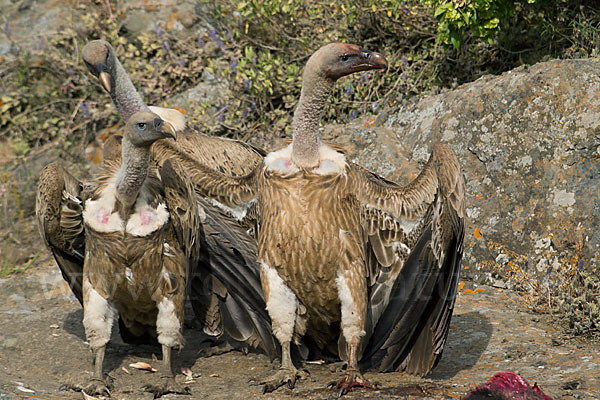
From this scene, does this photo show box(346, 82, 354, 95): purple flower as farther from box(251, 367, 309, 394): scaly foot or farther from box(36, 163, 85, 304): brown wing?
box(251, 367, 309, 394): scaly foot

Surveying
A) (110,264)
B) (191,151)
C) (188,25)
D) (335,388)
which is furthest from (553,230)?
(188,25)

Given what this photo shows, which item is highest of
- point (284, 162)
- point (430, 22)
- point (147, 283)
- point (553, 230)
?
point (430, 22)

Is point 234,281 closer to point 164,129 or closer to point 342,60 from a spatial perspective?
point 164,129

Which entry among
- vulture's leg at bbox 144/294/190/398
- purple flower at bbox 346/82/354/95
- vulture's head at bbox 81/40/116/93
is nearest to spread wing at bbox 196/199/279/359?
vulture's leg at bbox 144/294/190/398

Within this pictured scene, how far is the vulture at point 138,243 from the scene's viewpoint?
4.28 m

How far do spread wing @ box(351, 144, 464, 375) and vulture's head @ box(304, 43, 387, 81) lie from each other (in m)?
0.61

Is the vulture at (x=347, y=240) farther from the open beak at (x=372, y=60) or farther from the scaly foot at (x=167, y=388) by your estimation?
the scaly foot at (x=167, y=388)

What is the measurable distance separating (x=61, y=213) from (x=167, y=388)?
124cm

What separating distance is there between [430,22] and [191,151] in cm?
344

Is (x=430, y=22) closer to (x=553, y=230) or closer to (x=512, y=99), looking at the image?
(x=512, y=99)

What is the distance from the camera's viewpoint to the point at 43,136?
9.38 m

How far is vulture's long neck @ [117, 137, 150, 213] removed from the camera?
4.23 meters

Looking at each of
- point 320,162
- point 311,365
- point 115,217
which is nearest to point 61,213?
point 115,217

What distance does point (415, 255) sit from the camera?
14.7 ft
